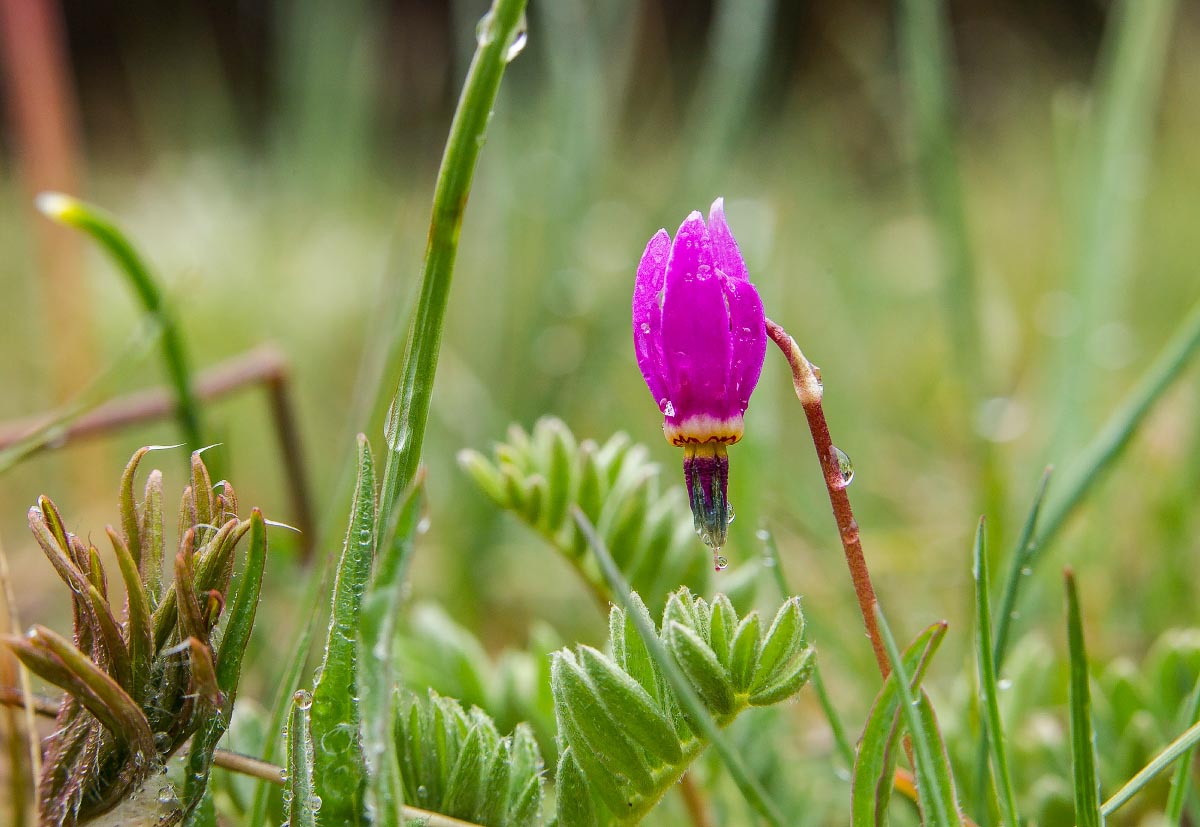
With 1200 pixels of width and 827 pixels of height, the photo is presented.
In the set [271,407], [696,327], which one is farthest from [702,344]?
[271,407]

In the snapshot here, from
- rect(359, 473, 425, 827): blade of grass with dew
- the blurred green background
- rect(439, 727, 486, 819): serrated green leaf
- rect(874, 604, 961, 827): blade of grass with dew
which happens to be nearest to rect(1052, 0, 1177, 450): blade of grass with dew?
the blurred green background

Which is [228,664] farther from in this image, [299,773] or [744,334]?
[744,334]

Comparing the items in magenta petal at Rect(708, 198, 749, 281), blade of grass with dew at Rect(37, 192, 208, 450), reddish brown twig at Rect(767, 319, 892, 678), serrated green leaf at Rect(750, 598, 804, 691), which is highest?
blade of grass with dew at Rect(37, 192, 208, 450)

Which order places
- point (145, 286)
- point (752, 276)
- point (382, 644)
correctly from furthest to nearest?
1. point (752, 276)
2. point (145, 286)
3. point (382, 644)

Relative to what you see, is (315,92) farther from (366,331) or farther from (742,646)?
(742,646)

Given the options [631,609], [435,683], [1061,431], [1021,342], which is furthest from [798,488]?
[1021,342]

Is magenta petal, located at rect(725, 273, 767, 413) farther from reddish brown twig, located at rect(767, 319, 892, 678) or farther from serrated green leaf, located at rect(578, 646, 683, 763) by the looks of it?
serrated green leaf, located at rect(578, 646, 683, 763)
